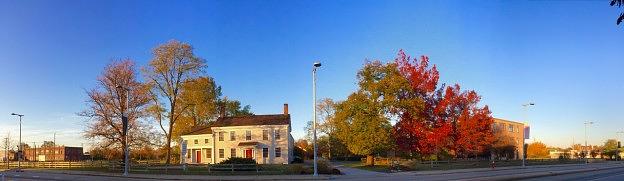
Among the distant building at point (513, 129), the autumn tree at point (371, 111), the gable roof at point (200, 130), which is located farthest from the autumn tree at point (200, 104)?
the distant building at point (513, 129)

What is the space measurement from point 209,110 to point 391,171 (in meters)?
41.0

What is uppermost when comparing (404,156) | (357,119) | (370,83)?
(370,83)

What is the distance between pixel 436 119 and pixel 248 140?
23424mm

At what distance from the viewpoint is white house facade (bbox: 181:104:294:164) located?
213ft

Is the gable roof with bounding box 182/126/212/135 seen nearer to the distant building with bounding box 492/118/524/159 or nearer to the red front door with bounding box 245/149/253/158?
the red front door with bounding box 245/149/253/158

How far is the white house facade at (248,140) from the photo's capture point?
65062 millimetres

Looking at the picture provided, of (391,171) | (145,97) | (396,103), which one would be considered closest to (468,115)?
(396,103)

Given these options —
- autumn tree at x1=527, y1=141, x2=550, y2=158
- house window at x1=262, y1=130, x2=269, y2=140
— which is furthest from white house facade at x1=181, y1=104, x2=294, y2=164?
autumn tree at x1=527, y1=141, x2=550, y2=158

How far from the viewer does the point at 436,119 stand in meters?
58.1

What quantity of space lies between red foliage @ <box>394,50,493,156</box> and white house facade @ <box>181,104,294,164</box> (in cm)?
1560

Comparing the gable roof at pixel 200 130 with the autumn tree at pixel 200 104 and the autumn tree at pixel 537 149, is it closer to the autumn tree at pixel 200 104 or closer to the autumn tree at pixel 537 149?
the autumn tree at pixel 200 104

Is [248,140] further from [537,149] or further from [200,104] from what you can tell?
[537,149]

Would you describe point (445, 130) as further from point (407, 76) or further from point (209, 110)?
point (209, 110)

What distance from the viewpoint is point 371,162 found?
5581cm
